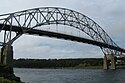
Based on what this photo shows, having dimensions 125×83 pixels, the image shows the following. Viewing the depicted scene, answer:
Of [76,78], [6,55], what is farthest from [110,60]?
[6,55]

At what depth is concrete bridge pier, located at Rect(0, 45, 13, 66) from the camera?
4678cm

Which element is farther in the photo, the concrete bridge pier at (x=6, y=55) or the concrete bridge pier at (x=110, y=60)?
the concrete bridge pier at (x=110, y=60)

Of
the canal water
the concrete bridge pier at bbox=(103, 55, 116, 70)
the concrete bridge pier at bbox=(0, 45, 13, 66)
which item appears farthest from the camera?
the concrete bridge pier at bbox=(103, 55, 116, 70)

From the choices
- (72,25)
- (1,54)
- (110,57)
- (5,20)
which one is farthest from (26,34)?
(110,57)

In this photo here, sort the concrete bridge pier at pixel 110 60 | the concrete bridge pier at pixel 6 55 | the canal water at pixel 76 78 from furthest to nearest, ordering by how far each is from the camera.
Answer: the concrete bridge pier at pixel 110 60
the concrete bridge pier at pixel 6 55
the canal water at pixel 76 78

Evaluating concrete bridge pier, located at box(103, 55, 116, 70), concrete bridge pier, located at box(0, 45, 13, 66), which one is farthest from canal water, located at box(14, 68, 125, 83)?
concrete bridge pier, located at box(103, 55, 116, 70)

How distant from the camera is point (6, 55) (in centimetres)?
4688

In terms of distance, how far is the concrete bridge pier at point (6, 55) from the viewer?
153 ft

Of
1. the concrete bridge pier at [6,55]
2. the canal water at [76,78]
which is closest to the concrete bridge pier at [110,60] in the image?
the canal water at [76,78]

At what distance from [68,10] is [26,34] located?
49.1 feet

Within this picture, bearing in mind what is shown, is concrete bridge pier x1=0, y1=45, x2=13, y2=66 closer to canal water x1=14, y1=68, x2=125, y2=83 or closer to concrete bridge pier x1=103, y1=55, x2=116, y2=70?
canal water x1=14, y1=68, x2=125, y2=83

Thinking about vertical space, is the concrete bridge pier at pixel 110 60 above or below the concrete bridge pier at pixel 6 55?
below

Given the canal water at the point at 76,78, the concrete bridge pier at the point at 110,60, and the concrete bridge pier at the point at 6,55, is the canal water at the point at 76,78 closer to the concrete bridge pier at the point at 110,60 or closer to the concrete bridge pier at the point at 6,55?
the concrete bridge pier at the point at 6,55

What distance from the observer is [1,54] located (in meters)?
48.3
